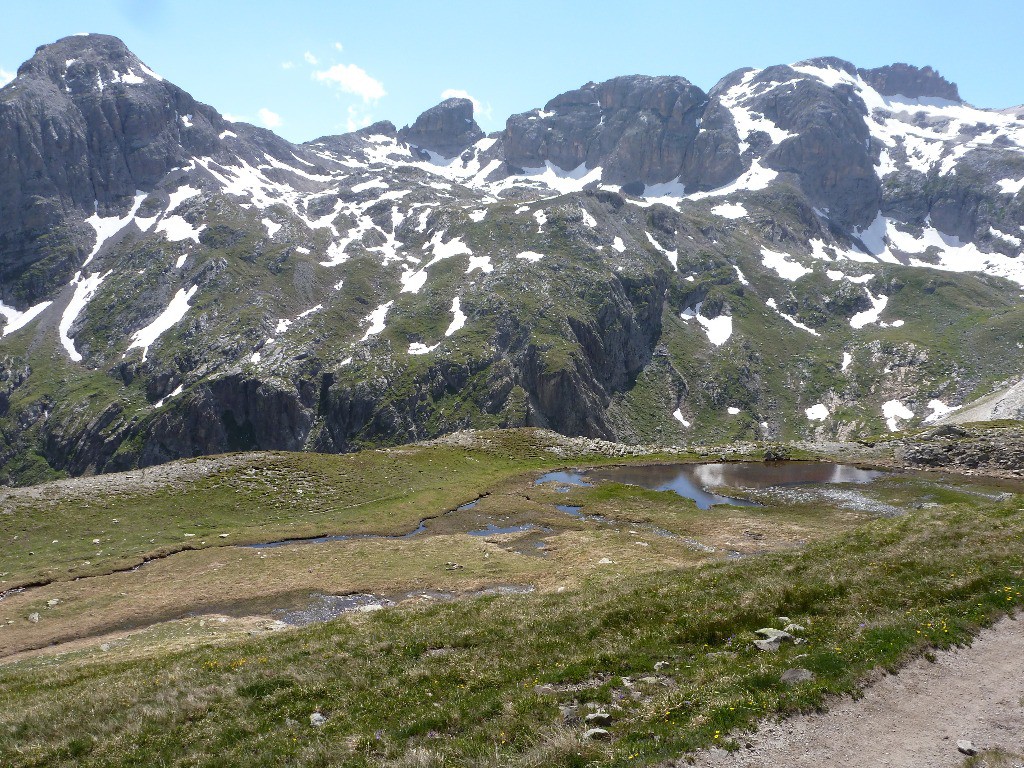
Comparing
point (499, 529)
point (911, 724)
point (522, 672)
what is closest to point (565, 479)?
point (499, 529)

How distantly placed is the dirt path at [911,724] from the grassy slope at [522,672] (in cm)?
53

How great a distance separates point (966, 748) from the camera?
37.4 feet

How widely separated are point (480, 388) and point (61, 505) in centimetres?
14568

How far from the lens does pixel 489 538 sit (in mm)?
46906

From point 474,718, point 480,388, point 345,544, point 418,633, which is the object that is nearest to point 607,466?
point 345,544

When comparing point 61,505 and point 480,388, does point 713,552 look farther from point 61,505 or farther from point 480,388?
point 480,388

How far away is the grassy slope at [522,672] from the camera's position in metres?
13.1

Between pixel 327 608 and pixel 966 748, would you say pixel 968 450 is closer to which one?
pixel 966 748

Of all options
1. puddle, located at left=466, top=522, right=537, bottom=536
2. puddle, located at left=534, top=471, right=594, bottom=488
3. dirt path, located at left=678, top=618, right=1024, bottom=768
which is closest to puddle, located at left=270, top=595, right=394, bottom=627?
puddle, located at left=466, top=522, right=537, bottom=536

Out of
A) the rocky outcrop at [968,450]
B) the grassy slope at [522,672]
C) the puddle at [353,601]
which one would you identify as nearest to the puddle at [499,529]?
the puddle at [353,601]

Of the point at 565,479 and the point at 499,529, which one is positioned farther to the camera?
the point at 565,479

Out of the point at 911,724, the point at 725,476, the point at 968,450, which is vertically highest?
the point at 911,724

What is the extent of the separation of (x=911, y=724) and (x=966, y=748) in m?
1.17

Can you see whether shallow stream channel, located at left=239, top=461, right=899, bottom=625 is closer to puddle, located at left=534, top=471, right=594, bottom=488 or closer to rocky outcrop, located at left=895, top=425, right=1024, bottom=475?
puddle, located at left=534, top=471, right=594, bottom=488
